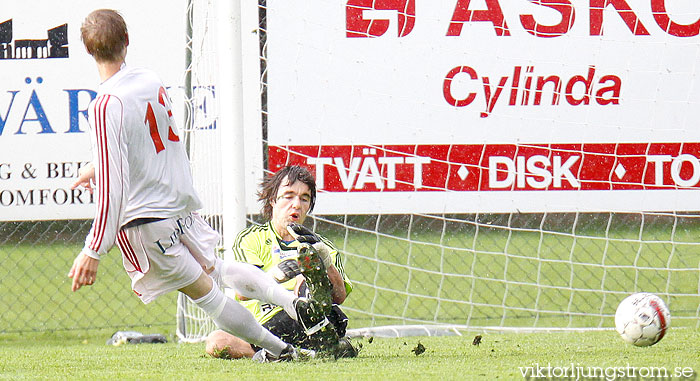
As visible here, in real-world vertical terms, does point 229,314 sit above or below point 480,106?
below

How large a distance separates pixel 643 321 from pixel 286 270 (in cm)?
151

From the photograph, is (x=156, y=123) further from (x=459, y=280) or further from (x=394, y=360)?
(x=459, y=280)

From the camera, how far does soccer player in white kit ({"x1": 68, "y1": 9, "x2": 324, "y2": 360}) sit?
310 cm

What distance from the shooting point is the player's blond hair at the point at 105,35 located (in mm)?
3170

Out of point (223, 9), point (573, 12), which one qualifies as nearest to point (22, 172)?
point (223, 9)

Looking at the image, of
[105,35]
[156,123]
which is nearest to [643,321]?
[156,123]

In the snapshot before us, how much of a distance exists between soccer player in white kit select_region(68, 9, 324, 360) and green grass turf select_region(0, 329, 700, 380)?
10.2 inches

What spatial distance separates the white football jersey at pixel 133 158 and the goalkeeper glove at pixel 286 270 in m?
0.44

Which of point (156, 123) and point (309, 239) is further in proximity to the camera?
point (309, 239)

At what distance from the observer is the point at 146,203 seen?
3.27 metres

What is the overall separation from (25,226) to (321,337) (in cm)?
482

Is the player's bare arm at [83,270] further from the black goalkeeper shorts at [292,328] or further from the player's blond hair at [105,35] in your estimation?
the black goalkeeper shorts at [292,328]

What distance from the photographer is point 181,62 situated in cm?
612

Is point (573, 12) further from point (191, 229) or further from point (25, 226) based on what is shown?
point (25, 226)
